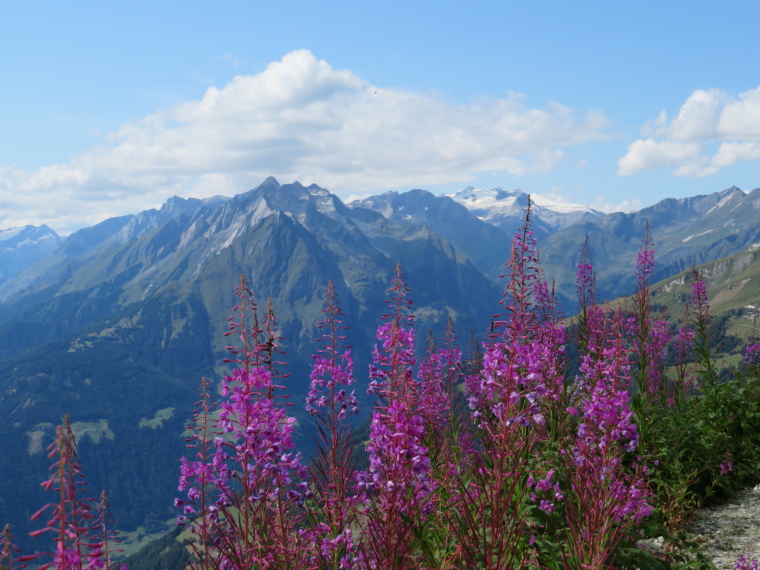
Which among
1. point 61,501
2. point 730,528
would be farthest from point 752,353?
point 61,501

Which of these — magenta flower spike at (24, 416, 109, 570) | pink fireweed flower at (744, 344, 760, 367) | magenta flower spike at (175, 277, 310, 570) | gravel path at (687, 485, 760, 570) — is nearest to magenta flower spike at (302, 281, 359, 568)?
magenta flower spike at (175, 277, 310, 570)

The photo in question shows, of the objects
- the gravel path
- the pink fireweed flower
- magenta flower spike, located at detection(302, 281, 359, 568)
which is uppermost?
magenta flower spike, located at detection(302, 281, 359, 568)

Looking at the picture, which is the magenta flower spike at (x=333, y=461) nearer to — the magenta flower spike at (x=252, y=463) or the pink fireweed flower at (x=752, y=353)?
the magenta flower spike at (x=252, y=463)

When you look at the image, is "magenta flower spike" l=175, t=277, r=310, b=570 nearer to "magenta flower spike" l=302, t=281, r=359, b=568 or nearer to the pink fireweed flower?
"magenta flower spike" l=302, t=281, r=359, b=568

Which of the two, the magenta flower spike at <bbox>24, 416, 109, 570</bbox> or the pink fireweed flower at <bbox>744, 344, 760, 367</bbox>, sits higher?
the magenta flower spike at <bbox>24, 416, 109, 570</bbox>

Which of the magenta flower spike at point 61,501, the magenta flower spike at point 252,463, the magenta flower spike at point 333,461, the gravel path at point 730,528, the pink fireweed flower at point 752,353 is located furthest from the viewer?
the pink fireweed flower at point 752,353

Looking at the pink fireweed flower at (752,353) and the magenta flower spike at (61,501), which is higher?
the magenta flower spike at (61,501)

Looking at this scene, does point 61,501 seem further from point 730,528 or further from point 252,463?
point 730,528

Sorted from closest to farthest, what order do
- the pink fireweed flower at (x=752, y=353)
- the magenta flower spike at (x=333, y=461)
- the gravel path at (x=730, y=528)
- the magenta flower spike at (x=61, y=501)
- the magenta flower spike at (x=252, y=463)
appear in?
the magenta flower spike at (x=61, y=501) < the magenta flower spike at (x=252, y=463) < the magenta flower spike at (x=333, y=461) < the gravel path at (x=730, y=528) < the pink fireweed flower at (x=752, y=353)

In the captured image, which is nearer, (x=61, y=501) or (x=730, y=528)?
(x=61, y=501)

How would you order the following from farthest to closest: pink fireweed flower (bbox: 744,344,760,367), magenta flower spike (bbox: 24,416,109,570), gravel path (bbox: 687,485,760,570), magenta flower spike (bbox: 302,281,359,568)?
pink fireweed flower (bbox: 744,344,760,367)
gravel path (bbox: 687,485,760,570)
magenta flower spike (bbox: 302,281,359,568)
magenta flower spike (bbox: 24,416,109,570)

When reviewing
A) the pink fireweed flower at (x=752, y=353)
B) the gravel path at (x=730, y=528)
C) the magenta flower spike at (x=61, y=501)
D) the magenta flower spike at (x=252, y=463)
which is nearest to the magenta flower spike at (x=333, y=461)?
the magenta flower spike at (x=252, y=463)

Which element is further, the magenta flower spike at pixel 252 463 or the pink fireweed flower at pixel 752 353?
the pink fireweed flower at pixel 752 353

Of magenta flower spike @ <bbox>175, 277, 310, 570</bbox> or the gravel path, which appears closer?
magenta flower spike @ <bbox>175, 277, 310, 570</bbox>
